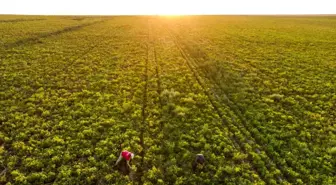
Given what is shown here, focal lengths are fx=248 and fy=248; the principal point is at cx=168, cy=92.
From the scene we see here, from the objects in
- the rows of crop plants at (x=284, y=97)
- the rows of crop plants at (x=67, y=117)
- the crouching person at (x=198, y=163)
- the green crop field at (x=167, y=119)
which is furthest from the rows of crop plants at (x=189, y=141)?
the rows of crop plants at (x=284, y=97)

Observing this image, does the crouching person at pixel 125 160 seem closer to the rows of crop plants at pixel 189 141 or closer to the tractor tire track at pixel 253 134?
the rows of crop plants at pixel 189 141

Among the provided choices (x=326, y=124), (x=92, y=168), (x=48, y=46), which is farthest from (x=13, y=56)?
(x=326, y=124)

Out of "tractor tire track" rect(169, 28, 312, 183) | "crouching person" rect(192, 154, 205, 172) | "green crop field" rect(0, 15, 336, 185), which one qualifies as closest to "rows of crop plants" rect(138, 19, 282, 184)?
"green crop field" rect(0, 15, 336, 185)

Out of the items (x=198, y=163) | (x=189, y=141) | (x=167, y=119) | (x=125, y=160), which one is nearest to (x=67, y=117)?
(x=125, y=160)

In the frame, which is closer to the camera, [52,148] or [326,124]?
[52,148]

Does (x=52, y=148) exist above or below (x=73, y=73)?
below

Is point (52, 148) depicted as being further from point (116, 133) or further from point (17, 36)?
point (17, 36)
